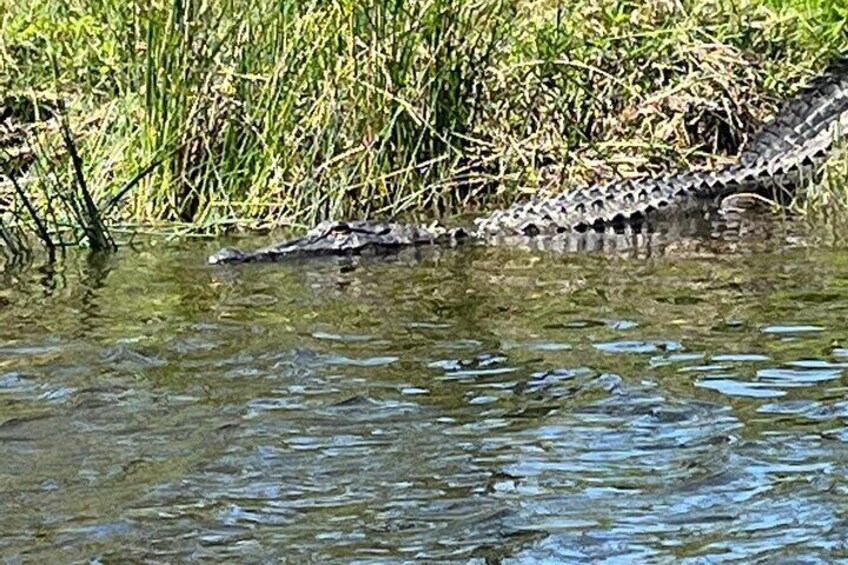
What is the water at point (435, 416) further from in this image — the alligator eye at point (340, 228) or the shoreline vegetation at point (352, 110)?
the shoreline vegetation at point (352, 110)

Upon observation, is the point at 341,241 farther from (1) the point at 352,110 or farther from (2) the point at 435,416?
(2) the point at 435,416

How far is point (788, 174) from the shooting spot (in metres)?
8.94

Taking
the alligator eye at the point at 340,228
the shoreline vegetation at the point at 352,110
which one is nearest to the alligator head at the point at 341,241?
the alligator eye at the point at 340,228

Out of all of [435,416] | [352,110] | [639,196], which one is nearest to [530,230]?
[639,196]

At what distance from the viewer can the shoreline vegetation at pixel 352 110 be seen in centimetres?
839

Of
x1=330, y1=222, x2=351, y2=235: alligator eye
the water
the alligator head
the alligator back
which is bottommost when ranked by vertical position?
the water

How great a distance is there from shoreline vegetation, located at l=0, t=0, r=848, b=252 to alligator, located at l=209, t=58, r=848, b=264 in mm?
491

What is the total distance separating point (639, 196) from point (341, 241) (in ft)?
5.64

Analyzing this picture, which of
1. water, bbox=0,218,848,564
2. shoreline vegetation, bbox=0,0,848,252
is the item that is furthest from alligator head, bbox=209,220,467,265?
shoreline vegetation, bbox=0,0,848,252

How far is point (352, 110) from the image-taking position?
8562mm

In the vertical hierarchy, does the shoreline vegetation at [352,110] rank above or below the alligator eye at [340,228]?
above

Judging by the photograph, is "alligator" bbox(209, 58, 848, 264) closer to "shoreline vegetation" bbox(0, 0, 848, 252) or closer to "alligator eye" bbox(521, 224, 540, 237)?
"alligator eye" bbox(521, 224, 540, 237)

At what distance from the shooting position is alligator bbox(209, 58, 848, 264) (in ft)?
24.8

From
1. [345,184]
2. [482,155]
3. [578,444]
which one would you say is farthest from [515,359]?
[482,155]
